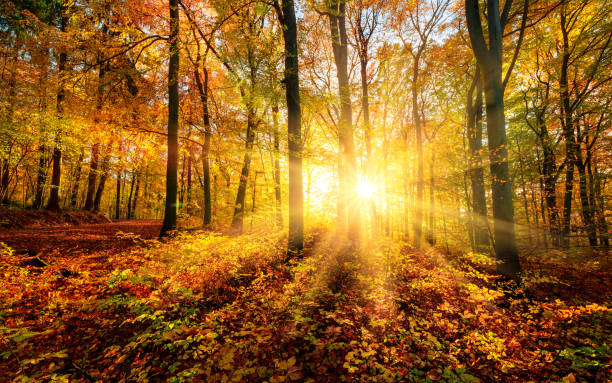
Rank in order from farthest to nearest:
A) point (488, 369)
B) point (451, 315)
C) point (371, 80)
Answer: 1. point (371, 80)
2. point (451, 315)
3. point (488, 369)

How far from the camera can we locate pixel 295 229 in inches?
256

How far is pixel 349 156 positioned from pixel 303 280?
21.7ft

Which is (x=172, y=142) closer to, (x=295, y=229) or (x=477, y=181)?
(x=295, y=229)

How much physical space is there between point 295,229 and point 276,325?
307 cm

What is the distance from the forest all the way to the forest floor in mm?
39

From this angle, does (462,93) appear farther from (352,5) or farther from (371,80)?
(352,5)

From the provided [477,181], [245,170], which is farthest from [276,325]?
[477,181]

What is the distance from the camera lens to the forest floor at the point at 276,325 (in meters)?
2.84

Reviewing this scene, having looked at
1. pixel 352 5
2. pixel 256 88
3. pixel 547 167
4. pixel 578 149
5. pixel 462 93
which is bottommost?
pixel 547 167

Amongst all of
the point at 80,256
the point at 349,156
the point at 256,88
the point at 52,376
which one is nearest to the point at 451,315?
the point at 52,376

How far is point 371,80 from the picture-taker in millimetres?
12781

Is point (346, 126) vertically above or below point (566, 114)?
below

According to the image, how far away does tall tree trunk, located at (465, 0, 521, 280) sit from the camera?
536 cm

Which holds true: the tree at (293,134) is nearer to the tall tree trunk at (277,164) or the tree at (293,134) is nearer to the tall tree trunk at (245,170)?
the tall tree trunk at (277,164)
